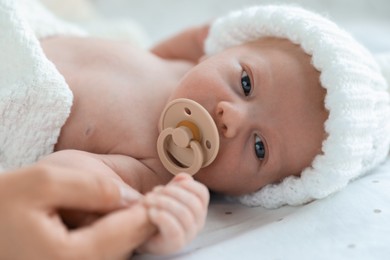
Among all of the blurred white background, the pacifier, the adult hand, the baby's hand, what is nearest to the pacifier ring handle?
the pacifier

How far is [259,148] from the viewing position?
1.21m

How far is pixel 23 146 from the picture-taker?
1.19 metres

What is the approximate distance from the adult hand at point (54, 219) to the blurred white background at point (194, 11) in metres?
1.41

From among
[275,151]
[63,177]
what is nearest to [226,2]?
[275,151]

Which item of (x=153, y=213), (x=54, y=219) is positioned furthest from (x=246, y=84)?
(x=54, y=219)

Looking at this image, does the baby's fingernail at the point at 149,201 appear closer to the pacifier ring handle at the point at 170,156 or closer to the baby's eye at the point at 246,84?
the pacifier ring handle at the point at 170,156

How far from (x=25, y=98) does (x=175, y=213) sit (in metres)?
0.45

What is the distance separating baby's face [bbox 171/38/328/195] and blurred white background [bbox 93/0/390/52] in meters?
1.02

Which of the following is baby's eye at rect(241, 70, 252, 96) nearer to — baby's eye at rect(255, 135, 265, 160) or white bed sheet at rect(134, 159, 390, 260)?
baby's eye at rect(255, 135, 265, 160)

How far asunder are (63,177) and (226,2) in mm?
1685

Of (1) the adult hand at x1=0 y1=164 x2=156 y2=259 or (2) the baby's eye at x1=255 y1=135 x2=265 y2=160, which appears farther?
(2) the baby's eye at x1=255 y1=135 x2=265 y2=160

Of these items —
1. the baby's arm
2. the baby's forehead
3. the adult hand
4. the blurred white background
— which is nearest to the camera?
the adult hand

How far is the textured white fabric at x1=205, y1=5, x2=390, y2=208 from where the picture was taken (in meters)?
1.14

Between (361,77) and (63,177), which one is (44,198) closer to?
(63,177)
